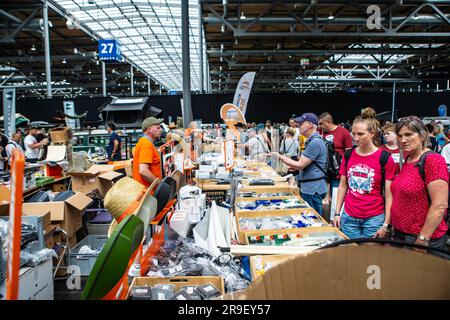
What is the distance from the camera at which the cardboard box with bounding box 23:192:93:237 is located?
369cm

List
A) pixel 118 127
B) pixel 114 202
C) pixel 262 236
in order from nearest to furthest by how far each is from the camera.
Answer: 1. pixel 114 202
2. pixel 262 236
3. pixel 118 127

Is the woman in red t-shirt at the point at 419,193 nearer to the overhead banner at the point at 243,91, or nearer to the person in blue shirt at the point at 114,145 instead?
the overhead banner at the point at 243,91

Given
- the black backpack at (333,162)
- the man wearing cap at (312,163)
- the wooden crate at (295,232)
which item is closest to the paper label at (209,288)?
the wooden crate at (295,232)

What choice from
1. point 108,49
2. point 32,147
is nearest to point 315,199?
point 32,147

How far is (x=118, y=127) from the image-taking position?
9.89 meters

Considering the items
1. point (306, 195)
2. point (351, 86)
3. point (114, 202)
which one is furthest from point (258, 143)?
point (351, 86)

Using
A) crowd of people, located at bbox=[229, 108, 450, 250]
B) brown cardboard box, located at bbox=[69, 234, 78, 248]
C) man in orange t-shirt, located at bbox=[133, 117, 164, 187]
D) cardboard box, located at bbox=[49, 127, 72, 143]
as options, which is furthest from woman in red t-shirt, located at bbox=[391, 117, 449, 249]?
cardboard box, located at bbox=[49, 127, 72, 143]

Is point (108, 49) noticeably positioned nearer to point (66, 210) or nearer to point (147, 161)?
point (66, 210)

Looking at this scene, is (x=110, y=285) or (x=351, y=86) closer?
(x=110, y=285)

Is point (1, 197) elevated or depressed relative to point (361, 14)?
depressed

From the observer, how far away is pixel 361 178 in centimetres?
254

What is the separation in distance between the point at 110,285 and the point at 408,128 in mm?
1912

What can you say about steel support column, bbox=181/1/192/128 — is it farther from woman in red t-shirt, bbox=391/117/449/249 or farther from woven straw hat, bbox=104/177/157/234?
woven straw hat, bbox=104/177/157/234
